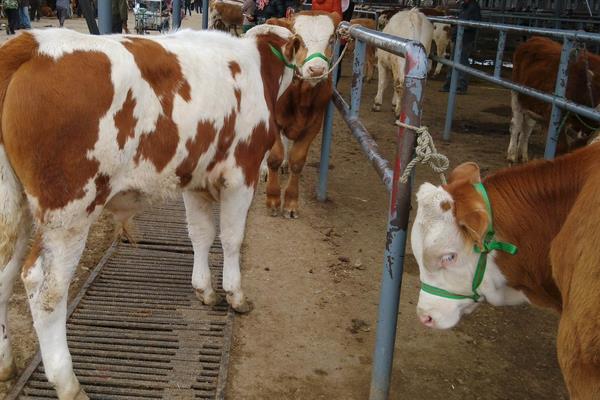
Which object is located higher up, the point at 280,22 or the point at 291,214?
the point at 280,22

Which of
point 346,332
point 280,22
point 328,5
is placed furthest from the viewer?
point 328,5

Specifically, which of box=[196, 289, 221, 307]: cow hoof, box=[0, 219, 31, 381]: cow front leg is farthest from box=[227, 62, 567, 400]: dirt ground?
box=[0, 219, 31, 381]: cow front leg

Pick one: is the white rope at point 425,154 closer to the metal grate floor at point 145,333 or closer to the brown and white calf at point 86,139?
the brown and white calf at point 86,139

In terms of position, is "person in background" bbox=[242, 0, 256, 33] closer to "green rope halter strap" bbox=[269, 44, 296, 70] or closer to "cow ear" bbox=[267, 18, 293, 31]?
"cow ear" bbox=[267, 18, 293, 31]

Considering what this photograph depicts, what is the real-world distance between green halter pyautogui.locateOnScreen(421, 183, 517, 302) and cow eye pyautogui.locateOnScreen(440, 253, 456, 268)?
0.26 feet

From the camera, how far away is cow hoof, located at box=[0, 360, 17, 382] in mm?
2812

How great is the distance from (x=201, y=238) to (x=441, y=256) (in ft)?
5.83

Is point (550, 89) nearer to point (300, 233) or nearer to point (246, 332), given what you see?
point (300, 233)

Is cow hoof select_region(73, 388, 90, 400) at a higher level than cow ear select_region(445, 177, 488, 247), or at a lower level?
lower

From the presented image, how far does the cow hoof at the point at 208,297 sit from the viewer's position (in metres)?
3.65

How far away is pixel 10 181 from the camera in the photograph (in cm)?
245

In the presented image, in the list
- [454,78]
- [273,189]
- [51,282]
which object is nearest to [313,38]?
[273,189]

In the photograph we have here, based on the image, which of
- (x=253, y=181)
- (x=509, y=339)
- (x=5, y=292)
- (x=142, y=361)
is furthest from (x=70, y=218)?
(x=509, y=339)

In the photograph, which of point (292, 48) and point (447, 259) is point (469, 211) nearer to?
point (447, 259)
